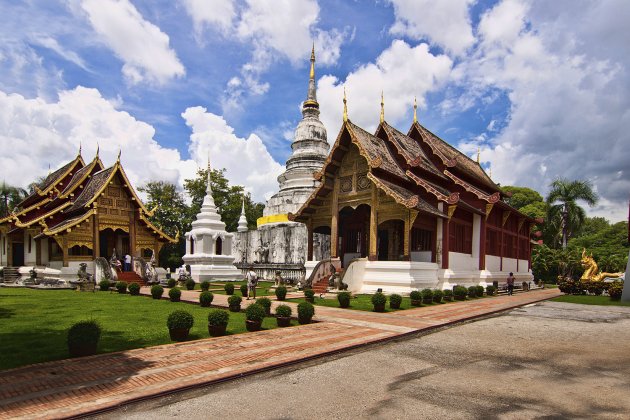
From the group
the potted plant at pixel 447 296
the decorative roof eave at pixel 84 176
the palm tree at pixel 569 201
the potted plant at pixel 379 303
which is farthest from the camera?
the palm tree at pixel 569 201

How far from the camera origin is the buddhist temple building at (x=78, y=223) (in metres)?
24.2

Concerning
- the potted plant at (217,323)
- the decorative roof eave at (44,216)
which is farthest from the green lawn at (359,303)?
the decorative roof eave at (44,216)

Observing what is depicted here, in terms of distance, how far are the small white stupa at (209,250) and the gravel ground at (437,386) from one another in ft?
68.7

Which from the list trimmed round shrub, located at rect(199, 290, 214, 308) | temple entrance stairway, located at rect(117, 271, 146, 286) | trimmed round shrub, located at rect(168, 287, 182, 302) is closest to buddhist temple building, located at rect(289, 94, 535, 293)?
trimmed round shrub, located at rect(199, 290, 214, 308)

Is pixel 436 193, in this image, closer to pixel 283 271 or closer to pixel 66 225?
pixel 283 271

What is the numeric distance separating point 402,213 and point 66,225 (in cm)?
1827

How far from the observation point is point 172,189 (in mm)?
45281

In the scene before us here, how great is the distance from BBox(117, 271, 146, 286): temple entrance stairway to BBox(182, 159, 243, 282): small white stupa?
13.7 ft

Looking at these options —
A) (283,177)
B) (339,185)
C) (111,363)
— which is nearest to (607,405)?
(111,363)

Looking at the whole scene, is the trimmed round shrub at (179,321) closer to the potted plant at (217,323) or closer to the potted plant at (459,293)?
the potted plant at (217,323)

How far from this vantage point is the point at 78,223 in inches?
933

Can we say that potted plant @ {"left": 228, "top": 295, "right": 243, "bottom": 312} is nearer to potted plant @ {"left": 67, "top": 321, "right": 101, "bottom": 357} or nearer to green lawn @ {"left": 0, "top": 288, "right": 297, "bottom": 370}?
green lawn @ {"left": 0, "top": 288, "right": 297, "bottom": 370}

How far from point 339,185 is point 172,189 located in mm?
28712

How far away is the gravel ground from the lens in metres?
4.94
